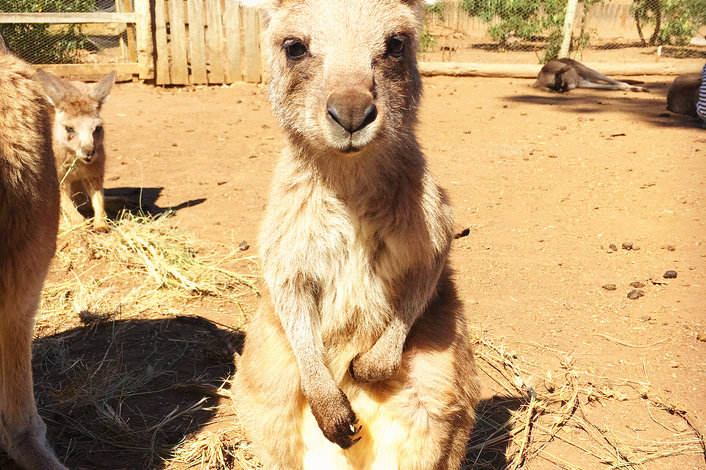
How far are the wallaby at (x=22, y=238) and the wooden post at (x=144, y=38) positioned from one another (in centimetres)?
850

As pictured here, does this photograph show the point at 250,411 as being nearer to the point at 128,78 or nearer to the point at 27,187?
the point at 27,187

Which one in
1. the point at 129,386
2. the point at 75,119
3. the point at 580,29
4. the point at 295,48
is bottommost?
the point at 129,386

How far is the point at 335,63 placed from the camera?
2006 millimetres

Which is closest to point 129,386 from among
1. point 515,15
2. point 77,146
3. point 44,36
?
point 77,146

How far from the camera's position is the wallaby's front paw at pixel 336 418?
223 centimetres

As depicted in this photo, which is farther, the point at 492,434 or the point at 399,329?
the point at 492,434

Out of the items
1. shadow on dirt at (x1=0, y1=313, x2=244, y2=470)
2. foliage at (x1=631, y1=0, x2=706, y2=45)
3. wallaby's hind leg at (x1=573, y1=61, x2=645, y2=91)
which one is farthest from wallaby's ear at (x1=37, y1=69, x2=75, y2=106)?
foliage at (x1=631, y1=0, x2=706, y2=45)

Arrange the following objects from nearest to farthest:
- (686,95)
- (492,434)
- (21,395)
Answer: (21,395)
(492,434)
(686,95)

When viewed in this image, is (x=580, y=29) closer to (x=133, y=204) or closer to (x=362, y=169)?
(x=133, y=204)

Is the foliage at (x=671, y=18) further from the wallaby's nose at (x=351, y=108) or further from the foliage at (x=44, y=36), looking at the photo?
the wallaby's nose at (x=351, y=108)

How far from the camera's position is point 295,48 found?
7.09 feet

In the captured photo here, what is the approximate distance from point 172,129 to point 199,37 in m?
3.19

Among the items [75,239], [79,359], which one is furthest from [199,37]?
[79,359]

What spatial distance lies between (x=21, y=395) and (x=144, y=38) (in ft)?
29.4
